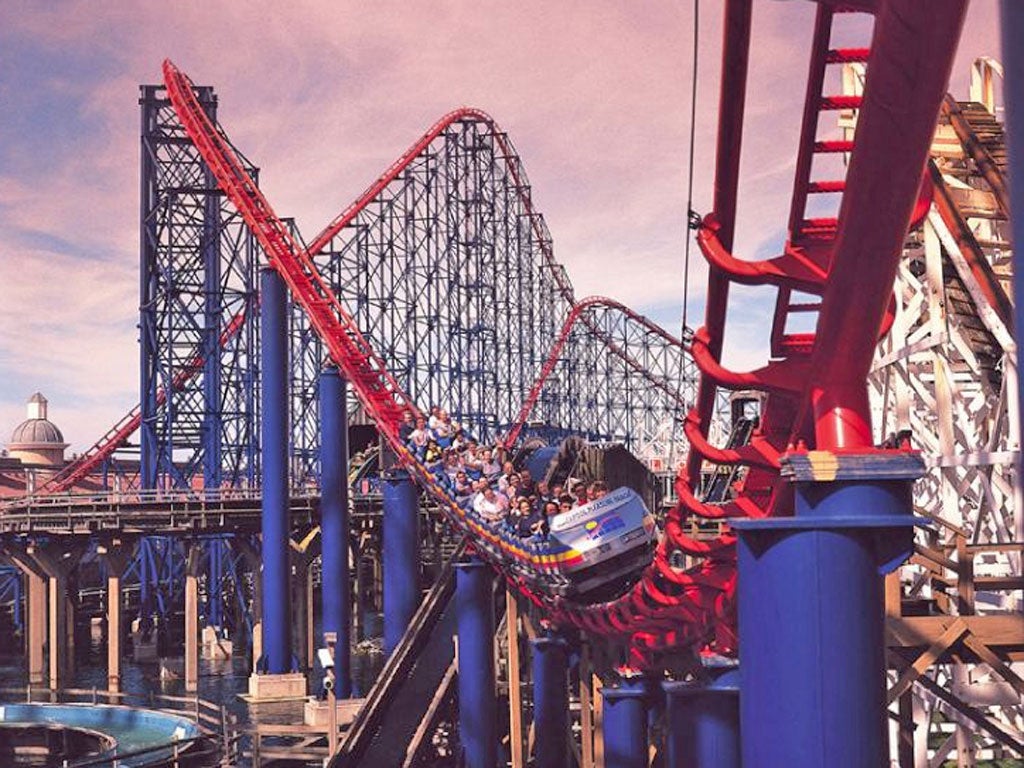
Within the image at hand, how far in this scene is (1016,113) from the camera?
155 centimetres

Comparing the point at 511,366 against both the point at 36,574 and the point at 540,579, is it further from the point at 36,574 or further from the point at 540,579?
the point at 540,579

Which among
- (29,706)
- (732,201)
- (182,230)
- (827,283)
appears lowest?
(29,706)

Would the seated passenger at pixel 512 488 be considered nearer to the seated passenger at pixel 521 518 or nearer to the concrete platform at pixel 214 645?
the seated passenger at pixel 521 518

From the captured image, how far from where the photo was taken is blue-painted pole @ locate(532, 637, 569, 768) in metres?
11.4

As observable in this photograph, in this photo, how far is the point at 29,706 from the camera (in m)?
17.8

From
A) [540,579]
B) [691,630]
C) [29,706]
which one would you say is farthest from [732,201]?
[29,706]

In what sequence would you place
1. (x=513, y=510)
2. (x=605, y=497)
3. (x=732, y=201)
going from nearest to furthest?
(x=732, y=201) → (x=605, y=497) → (x=513, y=510)

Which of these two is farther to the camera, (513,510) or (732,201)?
(513,510)

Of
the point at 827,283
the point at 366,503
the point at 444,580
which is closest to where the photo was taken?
the point at 827,283

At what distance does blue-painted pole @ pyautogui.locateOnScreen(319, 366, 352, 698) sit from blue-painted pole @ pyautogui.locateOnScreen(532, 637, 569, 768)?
6.77 metres

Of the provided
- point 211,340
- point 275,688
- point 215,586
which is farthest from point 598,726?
point 211,340

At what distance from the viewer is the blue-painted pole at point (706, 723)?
6.45 metres

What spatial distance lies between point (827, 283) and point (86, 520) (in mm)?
20626

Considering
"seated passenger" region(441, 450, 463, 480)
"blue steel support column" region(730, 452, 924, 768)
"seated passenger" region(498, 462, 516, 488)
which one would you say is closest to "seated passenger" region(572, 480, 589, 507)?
"seated passenger" region(498, 462, 516, 488)
